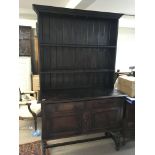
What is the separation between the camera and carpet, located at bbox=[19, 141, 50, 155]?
8.37ft

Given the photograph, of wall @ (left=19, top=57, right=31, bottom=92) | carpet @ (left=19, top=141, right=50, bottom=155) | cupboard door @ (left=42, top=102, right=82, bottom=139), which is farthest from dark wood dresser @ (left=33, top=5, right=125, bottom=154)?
wall @ (left=19, top=57, right=31, bottom=92)

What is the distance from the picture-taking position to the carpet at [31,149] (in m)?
2.55

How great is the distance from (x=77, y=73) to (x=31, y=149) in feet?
4.43

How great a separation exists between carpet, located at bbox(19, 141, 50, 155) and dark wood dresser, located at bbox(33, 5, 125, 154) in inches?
9.2

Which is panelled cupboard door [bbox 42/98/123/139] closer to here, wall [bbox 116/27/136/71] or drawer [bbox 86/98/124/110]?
drawer [bbox 86/98/124/110]

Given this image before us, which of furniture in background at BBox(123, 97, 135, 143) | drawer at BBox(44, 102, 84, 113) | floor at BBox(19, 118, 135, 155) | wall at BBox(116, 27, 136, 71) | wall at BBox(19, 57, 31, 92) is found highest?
wall at BBox(116, 27, 136, 71)

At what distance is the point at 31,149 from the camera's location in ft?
8.64

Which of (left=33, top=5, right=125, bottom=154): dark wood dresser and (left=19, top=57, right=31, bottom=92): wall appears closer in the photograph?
(left=33, top=5, right=125, bottom=154): dark wood dresser

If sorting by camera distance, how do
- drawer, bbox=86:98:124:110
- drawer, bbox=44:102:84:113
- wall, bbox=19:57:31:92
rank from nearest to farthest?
drawer, bbox=44:102:84:113 < drawer, bbox=86:98:124:110 < wall, bbox=19:57:31:92

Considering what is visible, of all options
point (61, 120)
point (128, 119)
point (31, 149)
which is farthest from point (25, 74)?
point (128, 119)

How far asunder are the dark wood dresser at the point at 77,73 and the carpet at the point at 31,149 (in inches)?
9.2

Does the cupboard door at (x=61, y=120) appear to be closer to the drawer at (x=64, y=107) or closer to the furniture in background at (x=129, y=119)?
the drawer at (x=64, y=107)

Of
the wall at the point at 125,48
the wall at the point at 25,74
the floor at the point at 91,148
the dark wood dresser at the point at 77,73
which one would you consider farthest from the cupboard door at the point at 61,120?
the wall at the point at 125,48
